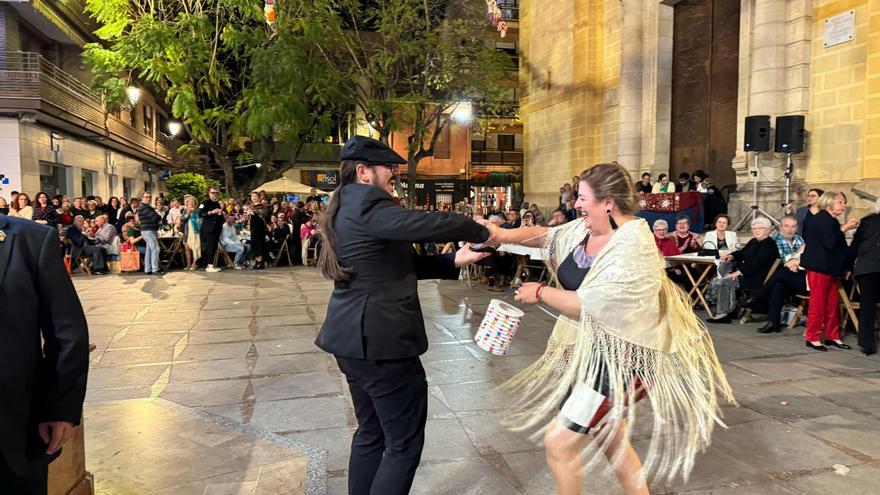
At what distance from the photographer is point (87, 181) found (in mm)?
24297

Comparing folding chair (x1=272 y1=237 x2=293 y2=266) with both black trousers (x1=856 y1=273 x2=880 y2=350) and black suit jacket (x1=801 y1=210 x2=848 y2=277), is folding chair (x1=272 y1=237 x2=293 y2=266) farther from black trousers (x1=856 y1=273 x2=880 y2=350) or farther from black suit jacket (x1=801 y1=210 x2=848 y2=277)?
black trousers (x1=856 y1=273 x2=880 y2=350)

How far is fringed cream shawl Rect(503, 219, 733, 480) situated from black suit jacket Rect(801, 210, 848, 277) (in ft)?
16.4

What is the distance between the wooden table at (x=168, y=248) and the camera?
14523mm

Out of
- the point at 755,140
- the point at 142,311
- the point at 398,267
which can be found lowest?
the point at 142,311

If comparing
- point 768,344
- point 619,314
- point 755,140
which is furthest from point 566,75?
point 619,314

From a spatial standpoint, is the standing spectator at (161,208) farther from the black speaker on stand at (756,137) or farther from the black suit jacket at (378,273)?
the black suit jacket at (378,273)

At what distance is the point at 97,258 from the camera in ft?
44.7

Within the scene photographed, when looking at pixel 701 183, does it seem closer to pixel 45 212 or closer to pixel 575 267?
pixel 575 267

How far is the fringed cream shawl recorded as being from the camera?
2496 mm

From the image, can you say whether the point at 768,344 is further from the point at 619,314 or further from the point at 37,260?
the point at 37,260

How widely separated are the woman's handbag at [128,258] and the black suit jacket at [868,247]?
45.3 ft

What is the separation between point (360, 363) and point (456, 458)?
1.57 meters

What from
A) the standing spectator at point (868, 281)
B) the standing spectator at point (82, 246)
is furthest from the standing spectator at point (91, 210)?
the standing spectator at point (868, 281)

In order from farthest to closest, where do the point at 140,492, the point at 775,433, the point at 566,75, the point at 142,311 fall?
the point at 566,75 → the point at 142,311 → the point at 775,433 → the point at 140,492
